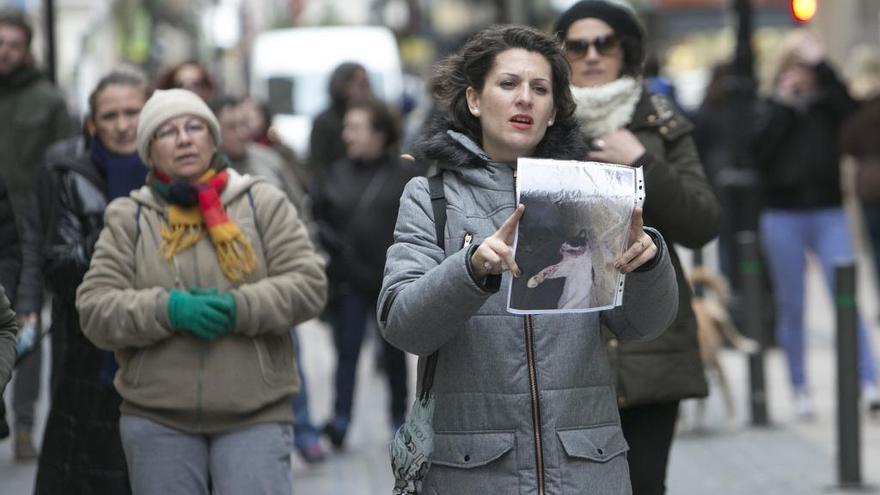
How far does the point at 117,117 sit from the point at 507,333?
2.73 metres

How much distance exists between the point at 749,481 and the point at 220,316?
4.05m

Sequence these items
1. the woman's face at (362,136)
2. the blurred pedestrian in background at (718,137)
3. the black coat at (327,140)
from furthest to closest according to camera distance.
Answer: the blurred pedestrian in background at (718,137), the black coat at (327,140), the woman's face at (362,136)

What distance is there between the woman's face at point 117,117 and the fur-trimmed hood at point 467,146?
220 centimetres

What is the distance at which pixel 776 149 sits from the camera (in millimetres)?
11539

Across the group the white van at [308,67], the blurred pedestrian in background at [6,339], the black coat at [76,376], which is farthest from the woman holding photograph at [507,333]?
the white van at [308,67]

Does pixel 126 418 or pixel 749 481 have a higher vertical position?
pixel 126 418

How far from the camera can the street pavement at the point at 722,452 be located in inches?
345

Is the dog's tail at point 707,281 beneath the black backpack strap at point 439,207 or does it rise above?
beneath

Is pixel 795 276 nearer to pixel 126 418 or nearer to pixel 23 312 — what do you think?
pixel 23 312

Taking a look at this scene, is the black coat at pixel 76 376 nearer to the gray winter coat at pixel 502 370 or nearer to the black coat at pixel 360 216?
the gray winter coat at pixel 502 370

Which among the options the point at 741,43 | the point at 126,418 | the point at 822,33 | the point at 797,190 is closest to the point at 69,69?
the point at 822,33

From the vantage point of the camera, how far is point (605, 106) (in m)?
5.77

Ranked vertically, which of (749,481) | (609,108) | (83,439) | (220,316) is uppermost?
(609,108)

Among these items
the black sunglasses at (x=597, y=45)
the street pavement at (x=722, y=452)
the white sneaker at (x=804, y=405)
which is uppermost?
the black sunglasses at (x=597, y=45)
